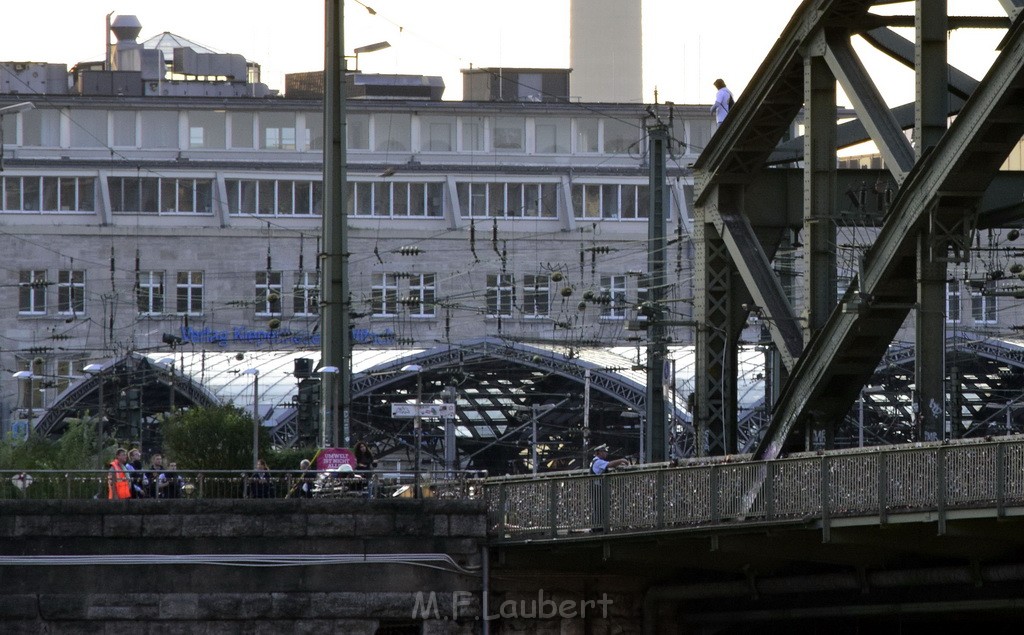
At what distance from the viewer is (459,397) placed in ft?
233

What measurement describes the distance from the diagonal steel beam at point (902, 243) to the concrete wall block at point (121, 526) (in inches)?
346

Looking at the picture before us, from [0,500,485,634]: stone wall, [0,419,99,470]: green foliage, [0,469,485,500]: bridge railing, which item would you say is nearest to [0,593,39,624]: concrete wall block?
[0,500,485,634]: stone wall

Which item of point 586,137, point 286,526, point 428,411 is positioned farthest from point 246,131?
point 286,526

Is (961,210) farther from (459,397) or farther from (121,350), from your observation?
(121,350)

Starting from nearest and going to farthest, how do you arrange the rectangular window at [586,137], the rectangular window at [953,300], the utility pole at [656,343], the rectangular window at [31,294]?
1. the utility pole at [656,343]
2. the rectangular window at [953,300]
3. the rectangular window at [31,294]
4. the rectangular window at [586,137]

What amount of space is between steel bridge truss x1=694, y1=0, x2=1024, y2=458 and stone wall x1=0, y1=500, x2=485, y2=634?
5.12m

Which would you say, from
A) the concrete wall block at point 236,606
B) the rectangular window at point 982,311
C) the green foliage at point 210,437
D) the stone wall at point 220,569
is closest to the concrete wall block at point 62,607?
the stone wall at point 220,569

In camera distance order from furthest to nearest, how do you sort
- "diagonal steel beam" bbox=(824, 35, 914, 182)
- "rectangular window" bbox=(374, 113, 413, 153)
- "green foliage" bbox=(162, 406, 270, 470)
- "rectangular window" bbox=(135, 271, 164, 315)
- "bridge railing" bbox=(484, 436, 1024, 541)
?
"rectangular window" bbox=(374, 113, 413, 153)
"rectangular window" bbox=(135, 271, 164, 315)
"green foliage" bbox=(162, 406, 270, 470)
"diagonal steel beam" bbox=(824, 35, 914, 182)
"bridge railing" bbox=(484, 436, 1024, 541)

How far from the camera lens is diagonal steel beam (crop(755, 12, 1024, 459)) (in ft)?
77.1

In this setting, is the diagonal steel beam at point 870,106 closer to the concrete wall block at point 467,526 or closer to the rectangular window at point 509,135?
the concrete wall block at point 467,526

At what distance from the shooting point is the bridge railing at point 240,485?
2948 cm

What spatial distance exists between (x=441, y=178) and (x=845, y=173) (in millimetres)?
60075

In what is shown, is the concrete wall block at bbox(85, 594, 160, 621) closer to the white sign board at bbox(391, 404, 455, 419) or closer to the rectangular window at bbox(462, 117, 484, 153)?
the white sign board at bbox(391, 404, 455, 419)

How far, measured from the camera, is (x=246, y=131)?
295 ft
